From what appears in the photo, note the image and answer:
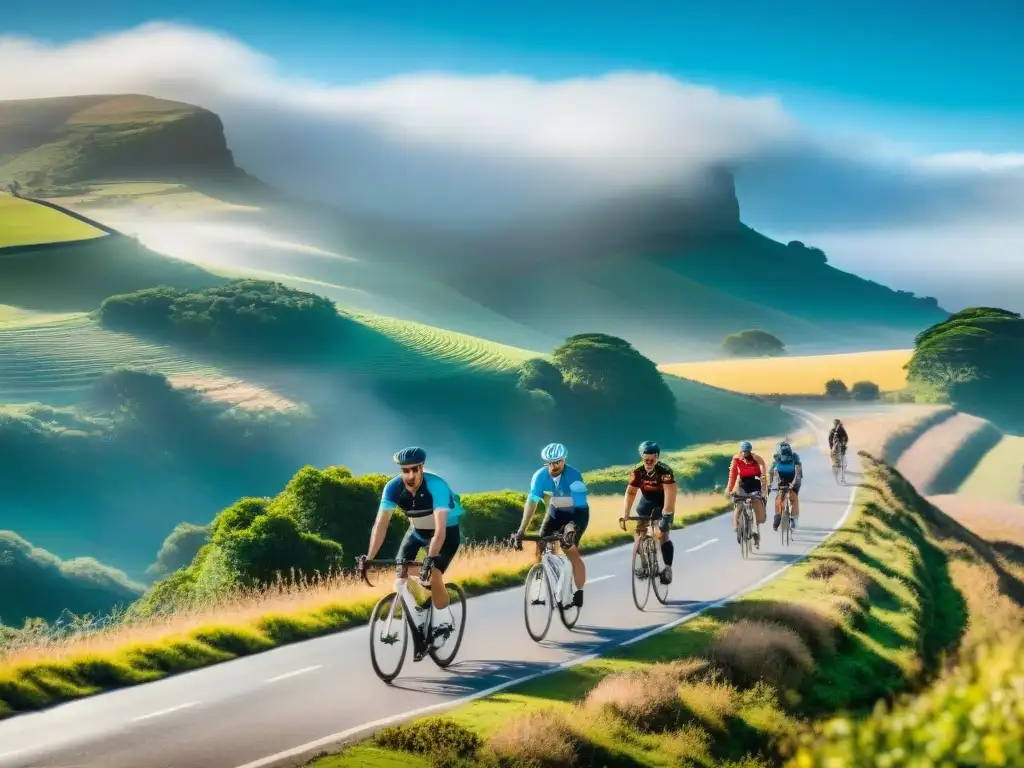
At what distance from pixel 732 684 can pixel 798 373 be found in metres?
136

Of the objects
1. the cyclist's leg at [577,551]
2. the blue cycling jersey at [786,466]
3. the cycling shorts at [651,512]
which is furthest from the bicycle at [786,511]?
the cyclist's leg at [577,551]

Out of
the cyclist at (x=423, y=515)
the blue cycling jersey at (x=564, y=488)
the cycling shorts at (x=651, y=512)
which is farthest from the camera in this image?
the cycling shorts at (x=651, y=512)

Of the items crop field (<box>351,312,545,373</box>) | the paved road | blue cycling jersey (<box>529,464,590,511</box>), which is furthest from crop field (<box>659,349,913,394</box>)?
blue cycling jersey (<box>529,464,590,511</box>)

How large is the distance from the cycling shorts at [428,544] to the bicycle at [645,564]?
5.29 meters

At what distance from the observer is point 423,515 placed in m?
12.1

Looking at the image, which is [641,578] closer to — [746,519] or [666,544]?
[666,544]

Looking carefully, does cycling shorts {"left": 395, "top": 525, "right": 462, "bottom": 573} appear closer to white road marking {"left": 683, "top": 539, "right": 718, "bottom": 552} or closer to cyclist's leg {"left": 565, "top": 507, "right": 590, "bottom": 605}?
cyclist's leg {"left": 565, "top": 507, "right": 590, "bottom": 605}

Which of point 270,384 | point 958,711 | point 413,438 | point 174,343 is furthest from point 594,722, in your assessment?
point 174,343

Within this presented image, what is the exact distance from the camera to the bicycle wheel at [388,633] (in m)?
12.3

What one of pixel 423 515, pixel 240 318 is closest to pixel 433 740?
pixel 423 515

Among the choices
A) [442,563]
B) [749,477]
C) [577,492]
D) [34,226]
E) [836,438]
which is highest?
[34,226]

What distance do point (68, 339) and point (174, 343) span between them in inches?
Result: 458

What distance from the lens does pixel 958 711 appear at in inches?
223

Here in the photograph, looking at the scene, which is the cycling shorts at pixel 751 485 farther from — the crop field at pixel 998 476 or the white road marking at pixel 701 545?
the crop field at pixel 998 476
